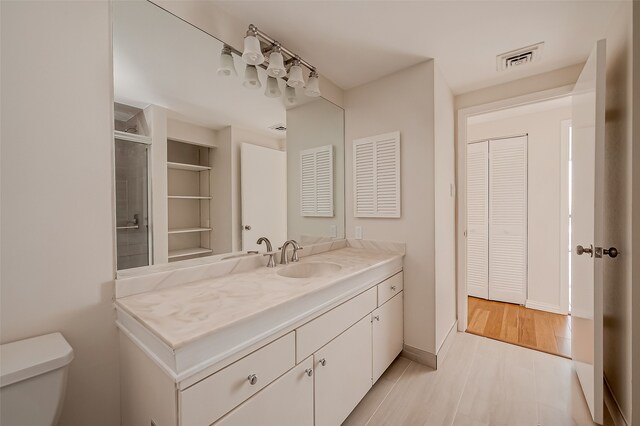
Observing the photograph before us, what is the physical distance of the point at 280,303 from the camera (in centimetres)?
104

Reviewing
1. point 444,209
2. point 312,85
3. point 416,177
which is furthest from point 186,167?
point 444,209

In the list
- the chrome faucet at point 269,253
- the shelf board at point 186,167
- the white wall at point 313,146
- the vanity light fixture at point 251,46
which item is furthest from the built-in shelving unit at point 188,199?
the white wall at point 313,146

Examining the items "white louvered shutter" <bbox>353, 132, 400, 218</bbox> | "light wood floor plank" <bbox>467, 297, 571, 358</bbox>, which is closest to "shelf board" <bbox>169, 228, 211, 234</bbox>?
"white louvered shutter" <bbox>353, 132, 400, 218</bbox>

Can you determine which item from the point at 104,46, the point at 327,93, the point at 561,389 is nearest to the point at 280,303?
the point at 104,46

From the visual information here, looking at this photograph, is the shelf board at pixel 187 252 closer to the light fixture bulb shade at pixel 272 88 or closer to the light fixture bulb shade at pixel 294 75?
the light fixture bulb shade at pixel 272 88

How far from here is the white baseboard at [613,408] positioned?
143cm

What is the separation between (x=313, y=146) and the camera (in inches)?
87.4

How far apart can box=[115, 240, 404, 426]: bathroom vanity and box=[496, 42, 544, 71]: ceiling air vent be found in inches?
71.5

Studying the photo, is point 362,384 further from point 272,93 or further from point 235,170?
point 272,93

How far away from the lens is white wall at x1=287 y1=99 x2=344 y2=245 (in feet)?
6.68

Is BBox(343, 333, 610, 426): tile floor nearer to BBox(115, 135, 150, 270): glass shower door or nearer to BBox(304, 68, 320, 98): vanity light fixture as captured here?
BBox(115, 135, 150, 270): glass shower door

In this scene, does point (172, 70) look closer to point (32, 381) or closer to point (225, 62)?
point (225, 62)

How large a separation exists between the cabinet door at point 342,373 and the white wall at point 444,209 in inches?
30.5

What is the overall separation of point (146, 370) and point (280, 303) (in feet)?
1.65
